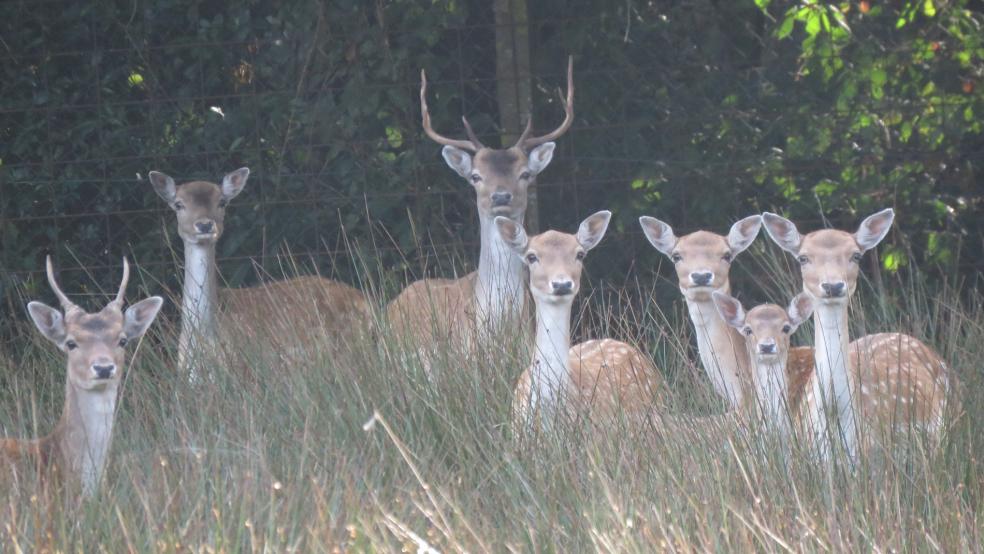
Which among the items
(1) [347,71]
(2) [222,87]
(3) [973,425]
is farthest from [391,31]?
(3) [973,425]

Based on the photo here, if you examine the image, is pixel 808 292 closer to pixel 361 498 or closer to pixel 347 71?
pixel 361 498

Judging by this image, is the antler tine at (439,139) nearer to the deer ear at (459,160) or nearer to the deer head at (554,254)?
the deer ear at (459,160)

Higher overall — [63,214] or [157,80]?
[157,80]

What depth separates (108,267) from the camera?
7.22 m

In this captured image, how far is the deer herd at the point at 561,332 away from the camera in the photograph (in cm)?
436

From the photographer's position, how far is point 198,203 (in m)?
6.52

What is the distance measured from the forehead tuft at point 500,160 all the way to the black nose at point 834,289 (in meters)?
2.07

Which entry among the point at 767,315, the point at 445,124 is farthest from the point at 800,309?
the point at 445,124

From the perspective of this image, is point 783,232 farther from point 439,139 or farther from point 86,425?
point 86,425

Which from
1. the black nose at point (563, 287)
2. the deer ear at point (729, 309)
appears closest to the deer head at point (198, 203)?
the black nose at point (563, 287)

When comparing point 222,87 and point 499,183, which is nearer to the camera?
point 499,183

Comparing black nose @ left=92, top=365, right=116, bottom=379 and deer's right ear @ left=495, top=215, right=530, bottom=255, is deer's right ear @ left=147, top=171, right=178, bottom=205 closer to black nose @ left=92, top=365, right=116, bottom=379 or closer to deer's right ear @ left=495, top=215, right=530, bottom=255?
deer's right ear @ left=495, top=215, right=530, bottom=255

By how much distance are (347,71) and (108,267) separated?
1385 mm

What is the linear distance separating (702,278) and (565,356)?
0.65 meters
